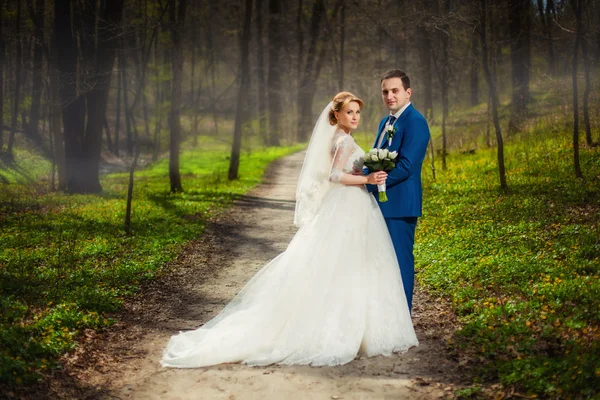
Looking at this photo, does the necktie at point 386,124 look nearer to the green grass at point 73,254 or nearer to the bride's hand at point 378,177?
the bride's hand at point 378,177

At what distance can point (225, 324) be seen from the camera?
605cm

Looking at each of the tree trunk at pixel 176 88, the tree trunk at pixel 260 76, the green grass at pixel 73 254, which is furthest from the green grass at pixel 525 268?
the tree trunk at pixel 260 76

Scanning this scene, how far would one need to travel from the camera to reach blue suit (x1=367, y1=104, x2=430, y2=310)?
233 inches

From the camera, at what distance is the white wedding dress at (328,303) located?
220 inches

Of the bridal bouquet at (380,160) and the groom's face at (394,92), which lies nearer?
the bridal bouquet at (380,160)

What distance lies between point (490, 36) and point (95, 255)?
17.5 metres

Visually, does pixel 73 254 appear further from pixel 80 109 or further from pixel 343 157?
pixel 80 109

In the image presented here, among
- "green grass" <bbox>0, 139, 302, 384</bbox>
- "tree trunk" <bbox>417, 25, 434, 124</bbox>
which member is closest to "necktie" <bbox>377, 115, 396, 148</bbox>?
"green grass" <bbox>0, 139, 302, 384</bbox>

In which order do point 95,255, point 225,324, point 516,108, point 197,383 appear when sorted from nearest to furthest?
point 197,383
point 225,324
point 95,255
point 516,108

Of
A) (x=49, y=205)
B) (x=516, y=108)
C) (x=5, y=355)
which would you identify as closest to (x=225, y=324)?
(x=5, y=355)

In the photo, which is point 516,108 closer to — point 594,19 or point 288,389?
point 594,19

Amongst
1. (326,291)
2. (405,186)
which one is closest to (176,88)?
(405,186)

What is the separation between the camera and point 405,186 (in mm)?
6047

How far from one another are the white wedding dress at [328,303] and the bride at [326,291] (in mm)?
10
